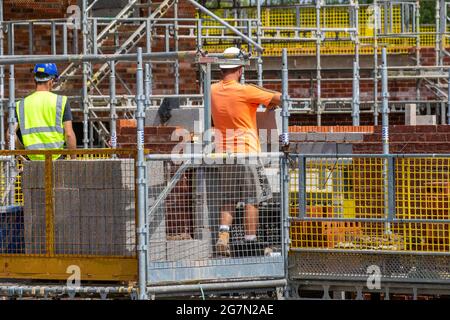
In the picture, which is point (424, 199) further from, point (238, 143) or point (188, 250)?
point (188, 250)

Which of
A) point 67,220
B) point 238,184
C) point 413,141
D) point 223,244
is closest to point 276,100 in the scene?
point 238,184

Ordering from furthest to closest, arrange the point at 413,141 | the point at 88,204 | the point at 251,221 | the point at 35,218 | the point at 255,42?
the point at 255,42 → the point at 413,141 → the point at 251,221 → the point at 35,218 → the point at 88,204

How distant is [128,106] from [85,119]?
116 centimetres

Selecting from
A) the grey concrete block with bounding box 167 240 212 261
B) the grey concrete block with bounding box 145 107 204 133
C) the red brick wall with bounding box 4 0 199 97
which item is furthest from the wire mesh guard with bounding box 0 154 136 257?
the red brick wall with bounding box 4 0 199 97

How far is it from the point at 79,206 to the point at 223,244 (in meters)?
1.20

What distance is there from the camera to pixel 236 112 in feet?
37.5

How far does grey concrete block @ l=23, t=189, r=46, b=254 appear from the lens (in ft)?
35.3

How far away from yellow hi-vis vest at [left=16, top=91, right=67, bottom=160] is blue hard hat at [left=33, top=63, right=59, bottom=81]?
13 centimetres

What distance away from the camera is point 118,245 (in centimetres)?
1072

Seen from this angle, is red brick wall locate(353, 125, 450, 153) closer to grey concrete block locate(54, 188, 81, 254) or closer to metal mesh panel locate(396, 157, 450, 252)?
metal mesh panel locate(396, 157, 450, 252)

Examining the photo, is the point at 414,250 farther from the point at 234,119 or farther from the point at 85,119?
the point at 85,119

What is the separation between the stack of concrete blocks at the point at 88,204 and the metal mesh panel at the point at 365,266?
4.86 feet

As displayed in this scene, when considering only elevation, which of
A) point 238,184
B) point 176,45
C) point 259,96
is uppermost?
point 176,45
